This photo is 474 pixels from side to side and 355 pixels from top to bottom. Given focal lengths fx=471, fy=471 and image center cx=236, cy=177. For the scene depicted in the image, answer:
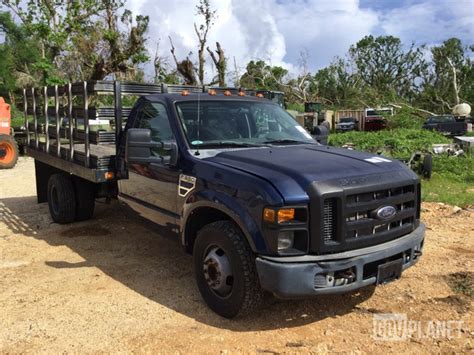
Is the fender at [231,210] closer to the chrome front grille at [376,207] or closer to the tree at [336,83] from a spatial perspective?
the chrome front grille at [376,207]

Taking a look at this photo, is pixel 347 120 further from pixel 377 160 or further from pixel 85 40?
pixel 377 160

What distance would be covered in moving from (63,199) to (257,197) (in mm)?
4431

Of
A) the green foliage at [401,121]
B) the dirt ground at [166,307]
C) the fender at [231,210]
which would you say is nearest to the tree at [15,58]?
the green foliage at [401,121]

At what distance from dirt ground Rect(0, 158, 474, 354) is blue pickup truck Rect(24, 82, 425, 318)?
0.36 m

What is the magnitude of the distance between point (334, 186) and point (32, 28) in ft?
71.0

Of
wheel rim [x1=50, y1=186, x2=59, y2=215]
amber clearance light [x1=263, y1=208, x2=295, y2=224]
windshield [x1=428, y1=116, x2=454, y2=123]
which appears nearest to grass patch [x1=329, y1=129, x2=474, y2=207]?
amber clearance light [x1=263, y1=208, x2=295, y2=224]

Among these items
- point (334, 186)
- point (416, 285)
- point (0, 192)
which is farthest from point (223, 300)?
point (0, 192)

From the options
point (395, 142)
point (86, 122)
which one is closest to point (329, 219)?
point (86, 122)

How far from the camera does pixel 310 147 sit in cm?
472

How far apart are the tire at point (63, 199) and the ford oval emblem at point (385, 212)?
4937 mm

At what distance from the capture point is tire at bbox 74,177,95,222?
23.4 feet

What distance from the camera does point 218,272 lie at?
4020mm

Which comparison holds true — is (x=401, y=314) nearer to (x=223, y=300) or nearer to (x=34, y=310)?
(x=223, y=300)

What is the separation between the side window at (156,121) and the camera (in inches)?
192
